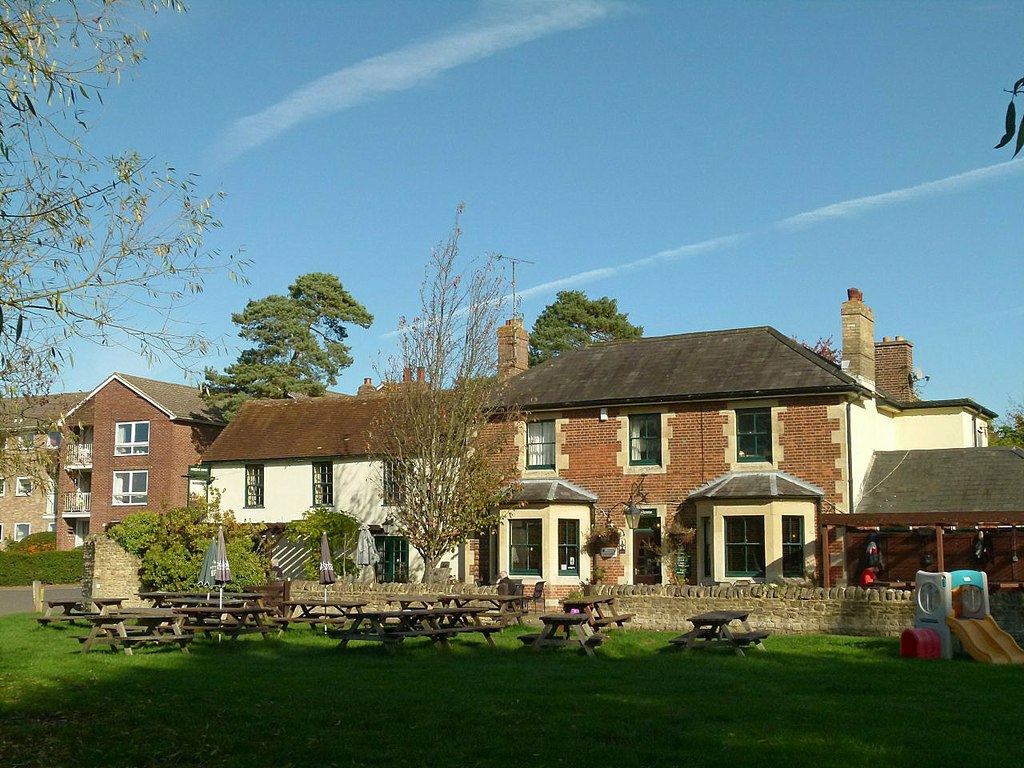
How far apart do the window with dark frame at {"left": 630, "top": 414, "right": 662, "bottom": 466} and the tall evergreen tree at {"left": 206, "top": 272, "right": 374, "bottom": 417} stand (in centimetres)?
2986

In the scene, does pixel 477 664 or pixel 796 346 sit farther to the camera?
pixel 796 346

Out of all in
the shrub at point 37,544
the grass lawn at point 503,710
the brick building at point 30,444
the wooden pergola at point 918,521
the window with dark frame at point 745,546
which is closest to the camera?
the grass lawn at point 503,710

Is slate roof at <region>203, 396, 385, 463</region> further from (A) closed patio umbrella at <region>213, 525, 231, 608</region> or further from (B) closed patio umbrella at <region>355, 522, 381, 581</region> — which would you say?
(A) closed patio umbrella at <region>213, 525, 231, 608</region>

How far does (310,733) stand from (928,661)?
33.2ft

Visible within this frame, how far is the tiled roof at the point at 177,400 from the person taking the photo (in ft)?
173

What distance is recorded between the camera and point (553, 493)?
30141 mm

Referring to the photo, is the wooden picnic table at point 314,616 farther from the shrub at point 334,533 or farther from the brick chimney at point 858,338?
the brick chimney at point 858,338

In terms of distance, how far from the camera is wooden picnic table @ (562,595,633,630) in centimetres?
2020

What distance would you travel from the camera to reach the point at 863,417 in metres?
29.1

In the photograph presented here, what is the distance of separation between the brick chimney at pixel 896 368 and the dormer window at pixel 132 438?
112ft

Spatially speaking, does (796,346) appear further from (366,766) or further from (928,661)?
(366,766)

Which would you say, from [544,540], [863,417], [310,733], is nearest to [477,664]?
[310,733]

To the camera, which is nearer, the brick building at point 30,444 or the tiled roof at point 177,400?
the brick building at point 30,444

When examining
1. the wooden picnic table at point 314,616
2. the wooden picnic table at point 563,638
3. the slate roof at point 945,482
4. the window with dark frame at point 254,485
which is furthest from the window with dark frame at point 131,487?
the wooden picnic table at point 563,638
